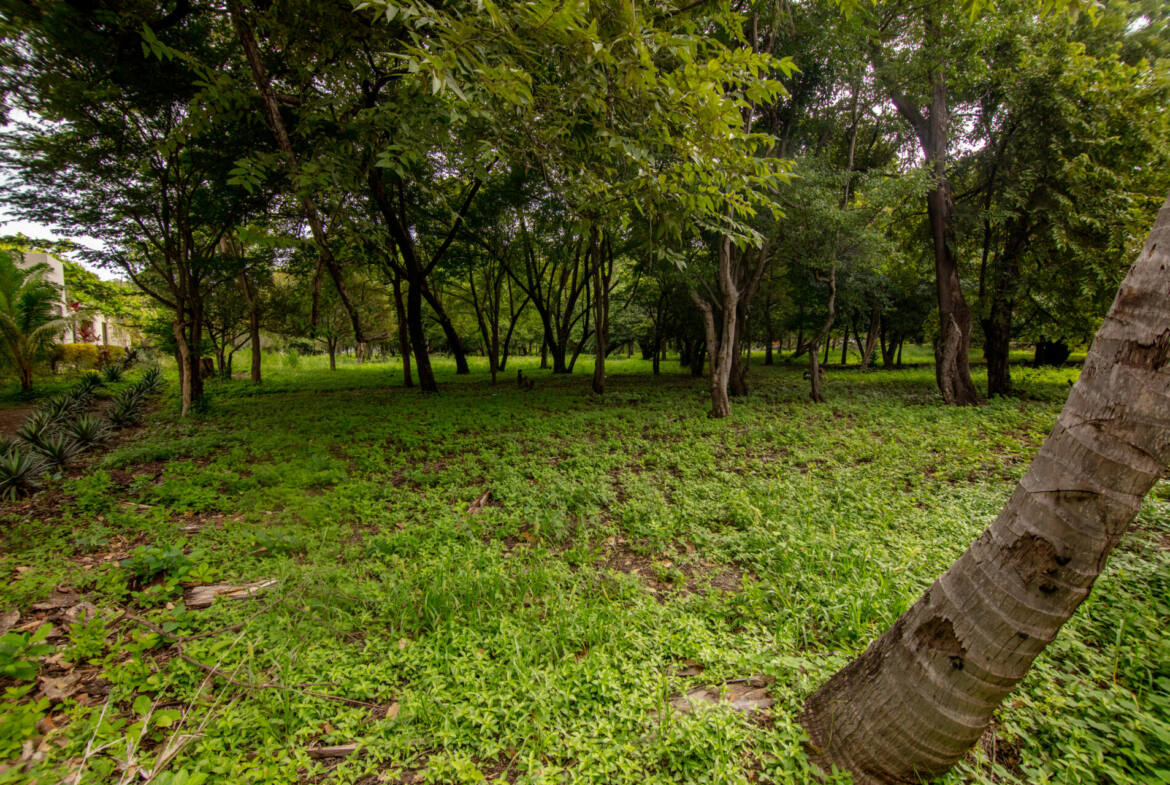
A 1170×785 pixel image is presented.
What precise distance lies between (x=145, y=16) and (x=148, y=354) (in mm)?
23171

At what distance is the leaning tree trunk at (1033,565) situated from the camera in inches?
51.6

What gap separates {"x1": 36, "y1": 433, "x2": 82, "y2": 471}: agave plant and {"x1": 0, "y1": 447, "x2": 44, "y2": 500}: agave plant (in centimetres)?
43

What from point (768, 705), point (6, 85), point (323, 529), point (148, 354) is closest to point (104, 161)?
point (6, 85)

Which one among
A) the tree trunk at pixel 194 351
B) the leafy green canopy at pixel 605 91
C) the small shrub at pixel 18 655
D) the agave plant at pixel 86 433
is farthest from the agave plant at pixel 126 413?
the leafy green canopy at pixel 605 91

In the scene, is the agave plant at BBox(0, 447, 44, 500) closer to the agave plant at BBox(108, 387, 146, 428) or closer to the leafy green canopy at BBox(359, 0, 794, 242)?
the agave plant at BBox(108, 387, 146, 428)

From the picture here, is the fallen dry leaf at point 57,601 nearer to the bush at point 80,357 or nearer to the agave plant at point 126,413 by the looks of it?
the agave plant at point 126,413

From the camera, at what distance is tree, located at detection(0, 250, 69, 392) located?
1131 centimetres

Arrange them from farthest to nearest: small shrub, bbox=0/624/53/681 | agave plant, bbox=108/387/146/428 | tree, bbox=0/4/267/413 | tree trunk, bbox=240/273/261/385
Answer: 1. tree trunk, bbox=240/273/261/385
2. agave plant, bbox=108/387/146/428
3. tree, bbox=0/4/267/413
4. small shrub, bbox=0/624/53/681

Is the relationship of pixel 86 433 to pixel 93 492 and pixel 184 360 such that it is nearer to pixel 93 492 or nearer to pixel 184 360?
pixel 184 360

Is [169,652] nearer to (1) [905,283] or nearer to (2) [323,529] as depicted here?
(2) [323,529]

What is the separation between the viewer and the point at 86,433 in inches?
263

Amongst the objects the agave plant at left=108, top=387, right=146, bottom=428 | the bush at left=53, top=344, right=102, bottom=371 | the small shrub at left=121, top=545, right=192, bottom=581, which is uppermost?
the bush at left=53, top=344, right=102, bottom=371

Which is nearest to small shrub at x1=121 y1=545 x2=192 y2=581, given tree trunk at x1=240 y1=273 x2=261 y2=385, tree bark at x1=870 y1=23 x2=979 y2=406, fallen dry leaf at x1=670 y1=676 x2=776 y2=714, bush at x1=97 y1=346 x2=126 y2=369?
fallen dry leaf at x1=670 y1=676 x2=776 y2=714

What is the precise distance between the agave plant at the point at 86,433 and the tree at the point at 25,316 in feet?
27.4
